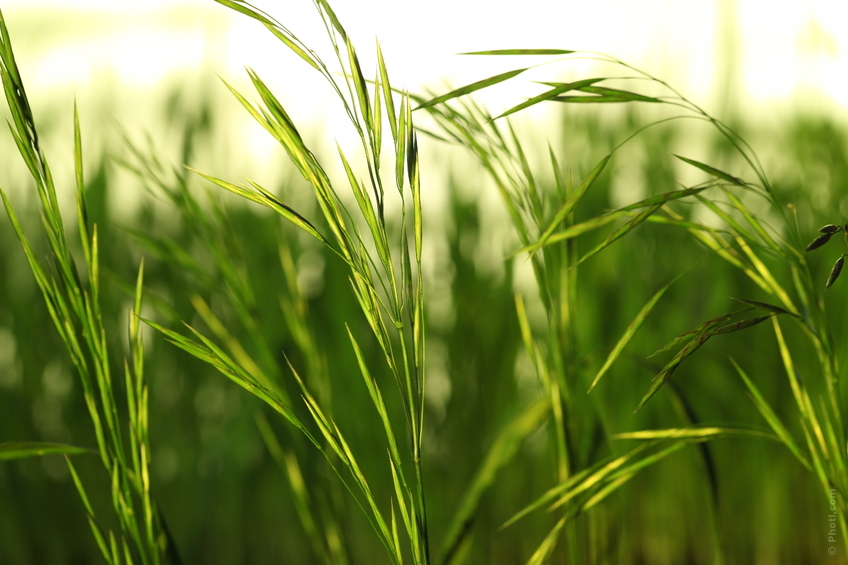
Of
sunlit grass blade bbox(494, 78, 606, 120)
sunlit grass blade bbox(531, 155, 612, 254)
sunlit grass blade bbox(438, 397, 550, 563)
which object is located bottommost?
sunlit grass blade bbox(438, 397, 550, 563)

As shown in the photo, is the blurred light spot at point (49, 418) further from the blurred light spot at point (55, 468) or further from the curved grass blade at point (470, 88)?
the curved grass blade at point (470, 88)

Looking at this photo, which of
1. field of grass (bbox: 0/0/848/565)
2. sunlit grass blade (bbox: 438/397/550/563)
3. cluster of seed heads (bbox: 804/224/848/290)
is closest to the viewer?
cluster of seed heads (bbox: 804/224/848/290)

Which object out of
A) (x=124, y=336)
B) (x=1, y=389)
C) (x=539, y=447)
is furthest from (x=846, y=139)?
(x=1, y=389)

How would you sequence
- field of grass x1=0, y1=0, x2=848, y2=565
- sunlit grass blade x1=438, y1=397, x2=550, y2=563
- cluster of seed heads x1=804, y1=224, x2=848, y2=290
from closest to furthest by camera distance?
cluster of seed heads x1=804, y1=224, x2=848, y2=290 → sunlit grass blade x1=438, y1=397, x2=550, y2=563 → field of grass x1=0, y1=0, x2=848, y2=565

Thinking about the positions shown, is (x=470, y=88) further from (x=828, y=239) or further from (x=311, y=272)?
(x=311, y=272)

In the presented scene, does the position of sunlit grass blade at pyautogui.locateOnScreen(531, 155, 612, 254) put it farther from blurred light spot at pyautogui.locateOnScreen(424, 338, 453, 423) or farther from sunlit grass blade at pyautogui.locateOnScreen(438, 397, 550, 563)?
blurred light spot at pyautogui.locateOnScreen(424, 338, 453, 423)

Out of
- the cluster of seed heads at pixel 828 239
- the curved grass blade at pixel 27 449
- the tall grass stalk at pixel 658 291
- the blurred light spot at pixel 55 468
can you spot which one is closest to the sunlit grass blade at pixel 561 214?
the tall grass stalk at pixel 658 291

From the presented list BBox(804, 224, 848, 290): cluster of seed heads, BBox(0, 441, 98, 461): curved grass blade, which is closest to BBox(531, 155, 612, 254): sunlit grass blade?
BBox(804, 224, 848, 290): cluster of seed heads

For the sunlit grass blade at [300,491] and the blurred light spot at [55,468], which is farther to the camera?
the blurred light spot at [55,468]

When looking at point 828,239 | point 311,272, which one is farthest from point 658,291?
point 311,272

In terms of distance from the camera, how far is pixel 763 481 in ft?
2.15

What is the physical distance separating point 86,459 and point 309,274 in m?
0.33

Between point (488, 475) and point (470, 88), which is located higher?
point (470, 88)

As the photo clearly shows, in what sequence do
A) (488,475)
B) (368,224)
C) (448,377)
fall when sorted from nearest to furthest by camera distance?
(368,224), (488,475), (448,377)
